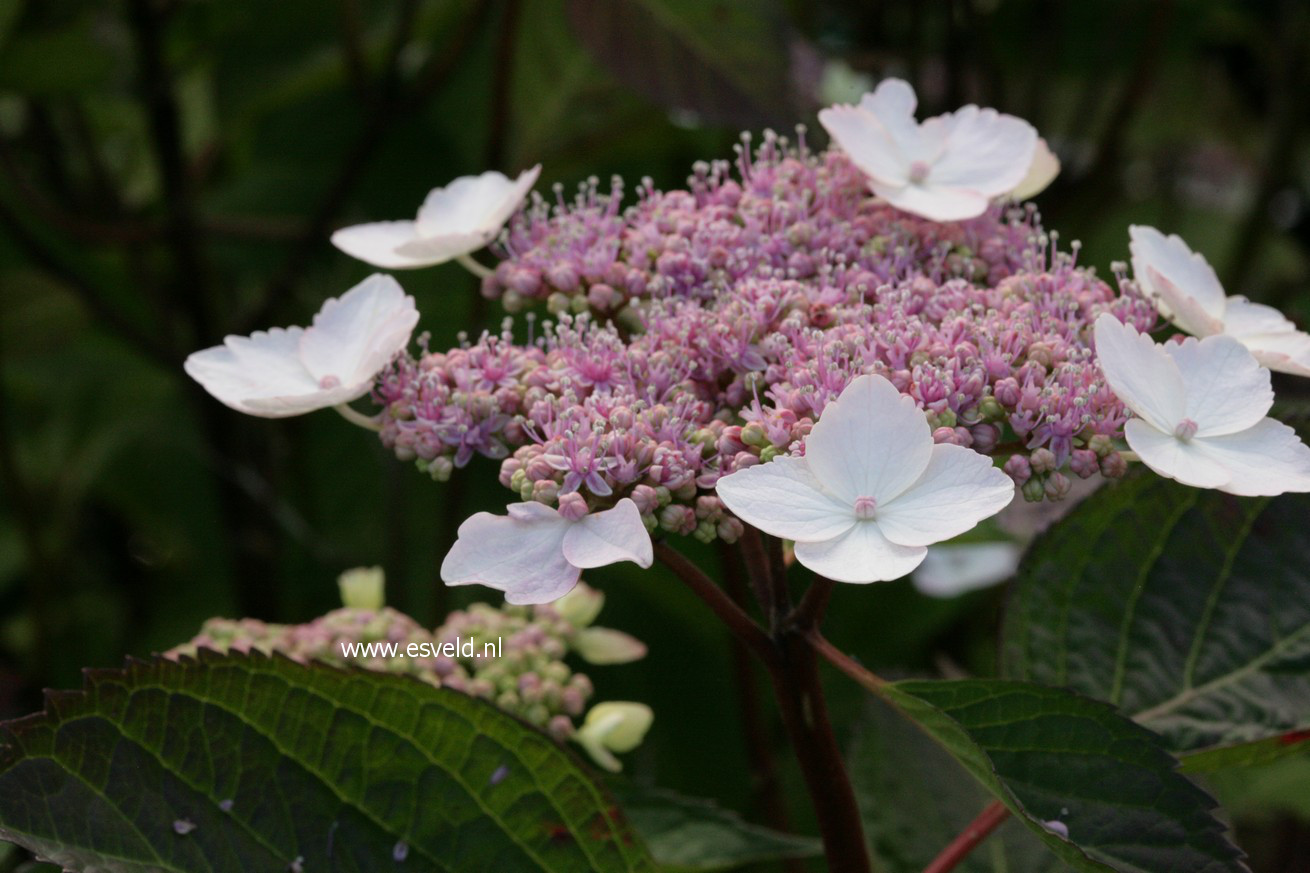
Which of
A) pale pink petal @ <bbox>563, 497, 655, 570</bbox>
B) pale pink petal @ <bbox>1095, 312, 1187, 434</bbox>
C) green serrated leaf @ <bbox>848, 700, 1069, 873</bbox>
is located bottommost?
green serrated leaf @ <bbox>848, 700, 1069, 873</bbox>

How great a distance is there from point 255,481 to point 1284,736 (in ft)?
3.02

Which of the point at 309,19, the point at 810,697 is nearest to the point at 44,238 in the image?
the point at 309,19

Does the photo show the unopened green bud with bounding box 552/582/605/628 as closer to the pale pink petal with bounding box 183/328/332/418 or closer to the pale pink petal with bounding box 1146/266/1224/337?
the pale pink petal with bounding box 183/328/332/418

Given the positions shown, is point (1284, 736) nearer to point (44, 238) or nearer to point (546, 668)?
point (546, 668)

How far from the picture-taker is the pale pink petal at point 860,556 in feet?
1.62

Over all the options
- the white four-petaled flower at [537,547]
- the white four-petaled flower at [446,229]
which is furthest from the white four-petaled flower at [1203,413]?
the white four-petaled flower at [446,229]

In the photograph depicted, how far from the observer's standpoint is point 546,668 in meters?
0.74

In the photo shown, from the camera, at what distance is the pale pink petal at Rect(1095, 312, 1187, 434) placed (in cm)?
56

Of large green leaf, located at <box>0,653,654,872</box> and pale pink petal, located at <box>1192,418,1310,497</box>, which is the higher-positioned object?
pale pink petal, located at <box>1192,418,1310,497</box>

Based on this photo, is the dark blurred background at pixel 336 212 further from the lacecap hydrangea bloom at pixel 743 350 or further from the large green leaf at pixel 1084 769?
the large green leaf at pixel 1084 769

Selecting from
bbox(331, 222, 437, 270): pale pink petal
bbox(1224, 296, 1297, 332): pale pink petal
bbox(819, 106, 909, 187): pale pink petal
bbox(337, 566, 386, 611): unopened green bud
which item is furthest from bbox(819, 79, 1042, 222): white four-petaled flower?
bbox(337, 566, 386, 611): unopened green bud

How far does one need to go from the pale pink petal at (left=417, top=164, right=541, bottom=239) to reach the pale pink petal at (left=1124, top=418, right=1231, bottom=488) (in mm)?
337

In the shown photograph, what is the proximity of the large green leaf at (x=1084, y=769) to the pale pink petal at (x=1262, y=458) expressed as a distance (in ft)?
0.37

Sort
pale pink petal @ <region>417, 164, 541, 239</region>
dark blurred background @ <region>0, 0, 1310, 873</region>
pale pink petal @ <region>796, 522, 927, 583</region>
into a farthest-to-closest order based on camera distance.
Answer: dark blurred background @ <region>0, 0, 1310, 873</region>, pale pink petal @ <region>417, 164, 541, 239</region>, pale pink petal @ <region>796, 522, 927, 583</region>
